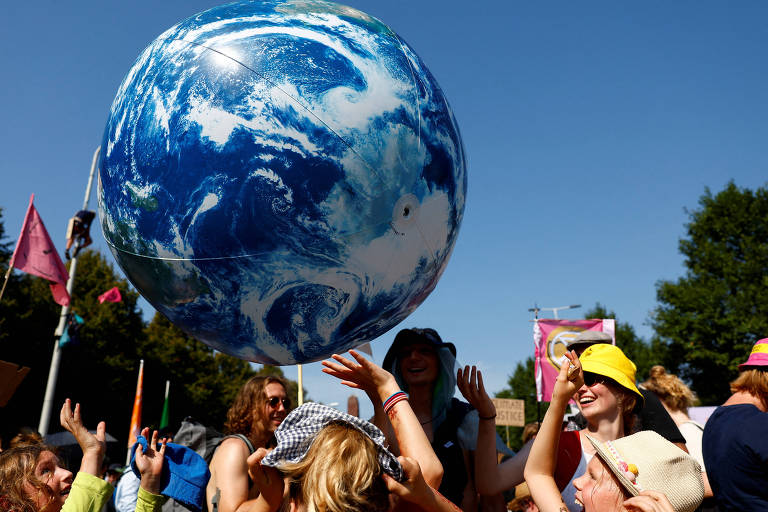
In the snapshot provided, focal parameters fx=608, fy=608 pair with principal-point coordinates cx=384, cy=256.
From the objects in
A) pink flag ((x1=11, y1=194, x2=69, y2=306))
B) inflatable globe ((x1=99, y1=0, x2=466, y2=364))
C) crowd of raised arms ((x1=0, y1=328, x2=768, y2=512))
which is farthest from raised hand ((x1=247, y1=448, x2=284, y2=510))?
pink flag ((x1=11, y1=194, x2=69, y2=306))

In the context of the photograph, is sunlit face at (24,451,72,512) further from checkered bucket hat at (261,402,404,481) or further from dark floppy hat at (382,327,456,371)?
dark floppy hat at (382,327,456,371)

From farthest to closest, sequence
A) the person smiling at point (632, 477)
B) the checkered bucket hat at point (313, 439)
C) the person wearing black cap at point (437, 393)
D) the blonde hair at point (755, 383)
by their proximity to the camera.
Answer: the blonde hair at point (755, 383)
the person wearing black cap at point (437, 393)
the person smiling at point (632, 477)
the checkered bucket hat at point (313, 439)

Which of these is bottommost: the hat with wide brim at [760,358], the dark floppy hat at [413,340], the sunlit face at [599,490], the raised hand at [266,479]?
the sunlit face at [599,490]

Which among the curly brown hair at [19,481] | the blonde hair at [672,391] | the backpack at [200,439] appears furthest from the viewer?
the blonde hair at [672,391]

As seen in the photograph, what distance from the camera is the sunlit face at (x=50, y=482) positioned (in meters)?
2.95

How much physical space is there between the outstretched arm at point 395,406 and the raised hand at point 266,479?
18.8 inches

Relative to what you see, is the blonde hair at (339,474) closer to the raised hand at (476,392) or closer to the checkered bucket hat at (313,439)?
the checkered bucket hat at (313,439)

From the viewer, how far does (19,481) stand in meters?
2.94

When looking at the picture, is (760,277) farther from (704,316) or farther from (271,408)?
(271,408)

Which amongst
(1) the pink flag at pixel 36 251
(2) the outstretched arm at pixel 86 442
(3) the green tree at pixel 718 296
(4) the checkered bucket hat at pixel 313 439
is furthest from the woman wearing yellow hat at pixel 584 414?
(3) the green tree at pixel 718 296

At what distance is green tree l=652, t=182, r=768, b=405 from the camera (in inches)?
1012

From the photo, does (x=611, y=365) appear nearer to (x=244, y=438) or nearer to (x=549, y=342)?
(x=244, y=438)

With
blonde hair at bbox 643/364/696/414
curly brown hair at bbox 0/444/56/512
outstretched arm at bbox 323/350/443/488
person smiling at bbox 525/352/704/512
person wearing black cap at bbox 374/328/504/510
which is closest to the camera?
person smiling at bbox 525/352/704/512

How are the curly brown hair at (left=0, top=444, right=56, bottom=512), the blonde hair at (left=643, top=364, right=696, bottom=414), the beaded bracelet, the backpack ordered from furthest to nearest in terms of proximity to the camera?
the blonde hair at (left=643, top=364, right=696, bottom=414) < the backpack < the curly brown hair at (left=0, top=444, right=56, bottom=512) < the beaded bracelet
